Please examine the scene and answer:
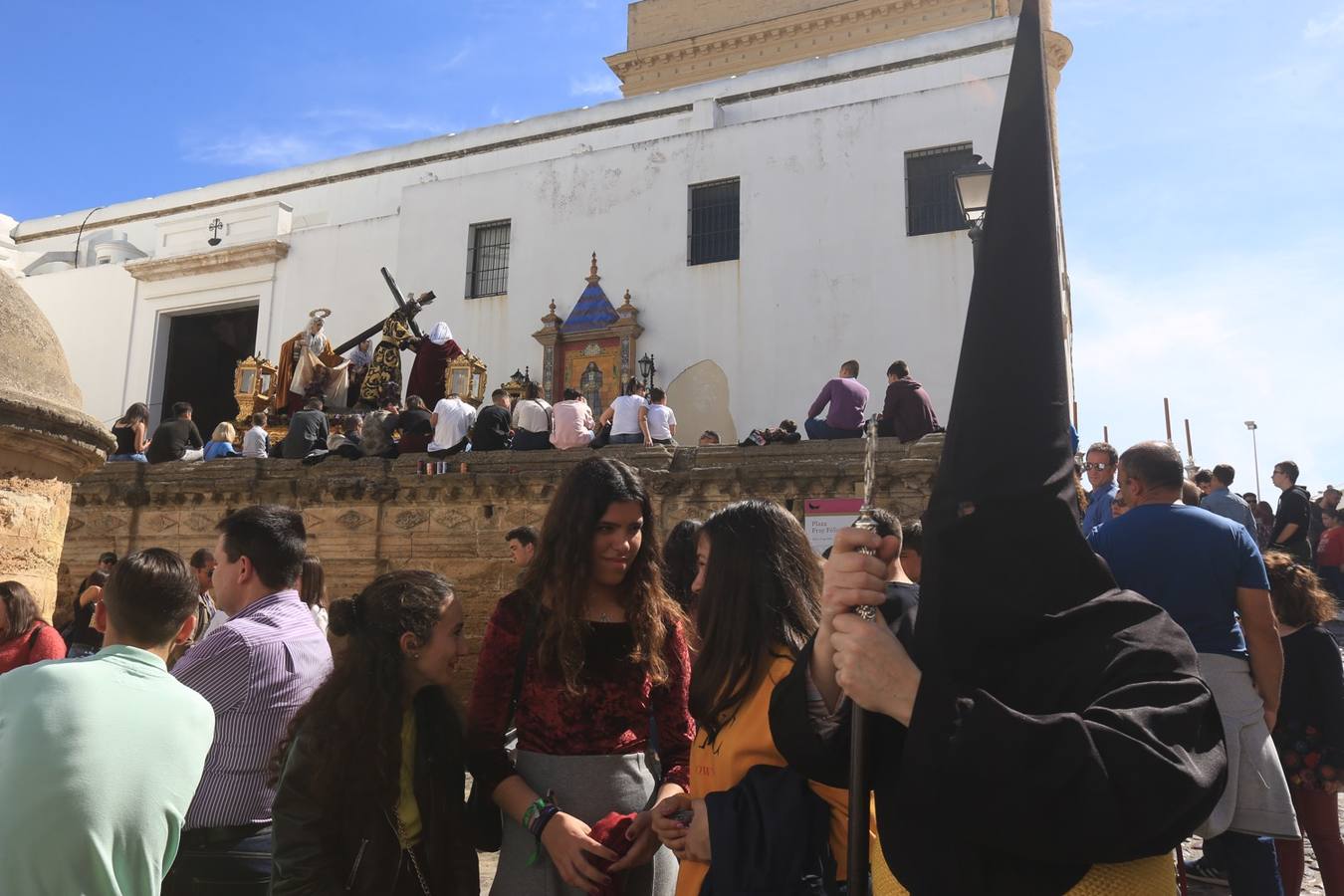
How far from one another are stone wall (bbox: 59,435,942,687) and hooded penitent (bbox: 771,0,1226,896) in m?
8.54

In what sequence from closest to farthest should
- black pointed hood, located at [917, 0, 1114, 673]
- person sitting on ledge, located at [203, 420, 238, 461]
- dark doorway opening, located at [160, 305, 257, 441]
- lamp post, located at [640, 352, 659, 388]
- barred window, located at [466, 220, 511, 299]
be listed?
1. black pointed hood, located at [917, 0, 1114, 673]
2. person sitting on ledge, located at [203, 420, 238, 461]
3. lamp post, located at [640, 352, 659, 388]
4. barred window, located at [466, 220, 511, 299]
5. dark doorway opening, located at [160, 305, 257, 441]

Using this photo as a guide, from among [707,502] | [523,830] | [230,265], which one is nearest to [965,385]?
[523,830]

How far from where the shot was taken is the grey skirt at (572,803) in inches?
109

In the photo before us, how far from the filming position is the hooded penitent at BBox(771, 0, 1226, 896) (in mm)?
1452

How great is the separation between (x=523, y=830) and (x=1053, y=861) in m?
1.67

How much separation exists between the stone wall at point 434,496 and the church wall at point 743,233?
6313mm

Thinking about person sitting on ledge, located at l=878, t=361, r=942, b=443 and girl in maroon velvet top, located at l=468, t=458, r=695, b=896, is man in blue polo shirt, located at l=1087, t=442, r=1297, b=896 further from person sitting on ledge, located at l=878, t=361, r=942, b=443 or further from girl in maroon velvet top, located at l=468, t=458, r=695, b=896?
person sitting on ledge, located at l=878, t=361, r=942, b=443

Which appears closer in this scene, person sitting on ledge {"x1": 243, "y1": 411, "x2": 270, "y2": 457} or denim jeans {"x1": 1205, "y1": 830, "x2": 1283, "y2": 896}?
denim jeans {"x1": 1205, "y1": 830, "x2": 1283, "y2": 896}

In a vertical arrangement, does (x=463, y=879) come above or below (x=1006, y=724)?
below

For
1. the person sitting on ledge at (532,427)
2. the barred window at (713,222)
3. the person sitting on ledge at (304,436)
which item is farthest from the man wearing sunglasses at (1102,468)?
the barred window at (713,222)

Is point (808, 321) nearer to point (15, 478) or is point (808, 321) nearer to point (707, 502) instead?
point (707, 502)

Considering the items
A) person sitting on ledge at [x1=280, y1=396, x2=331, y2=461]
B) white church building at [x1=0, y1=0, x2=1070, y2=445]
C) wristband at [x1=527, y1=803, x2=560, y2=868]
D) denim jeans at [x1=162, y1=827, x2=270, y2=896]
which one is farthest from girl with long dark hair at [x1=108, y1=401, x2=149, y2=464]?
wristband at [x1=527, y1=803, x2=560, y2=868]

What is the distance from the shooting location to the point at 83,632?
7.09 metres

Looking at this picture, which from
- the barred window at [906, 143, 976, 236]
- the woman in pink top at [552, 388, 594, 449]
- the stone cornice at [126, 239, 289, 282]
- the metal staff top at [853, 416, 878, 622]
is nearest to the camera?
the metal staff top at [853, 416, 878, 622]
